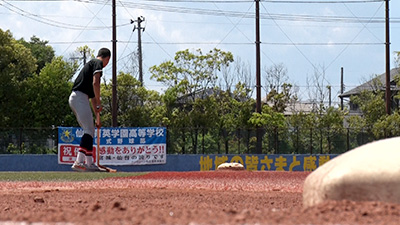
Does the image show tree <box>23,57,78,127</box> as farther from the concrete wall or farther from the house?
the house

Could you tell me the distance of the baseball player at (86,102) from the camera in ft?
37.2

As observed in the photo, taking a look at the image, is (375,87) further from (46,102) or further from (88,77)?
(88,77)

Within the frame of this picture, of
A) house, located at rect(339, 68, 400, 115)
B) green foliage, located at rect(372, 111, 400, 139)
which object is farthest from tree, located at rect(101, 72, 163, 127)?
house, located at rect(339, 68, 400, 115)

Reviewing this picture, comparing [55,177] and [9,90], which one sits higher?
[9,90]

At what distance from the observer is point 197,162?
109ft

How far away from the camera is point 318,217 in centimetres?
495

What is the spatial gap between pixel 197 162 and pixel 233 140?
2521 mm

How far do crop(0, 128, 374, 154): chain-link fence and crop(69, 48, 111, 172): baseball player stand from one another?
22837 mm

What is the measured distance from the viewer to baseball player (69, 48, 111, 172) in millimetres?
11336

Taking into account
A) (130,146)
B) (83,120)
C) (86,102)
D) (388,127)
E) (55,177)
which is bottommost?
(55,177)

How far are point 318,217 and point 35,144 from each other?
3056 cm

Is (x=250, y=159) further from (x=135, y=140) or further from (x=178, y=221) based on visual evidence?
(x=178, y=221)

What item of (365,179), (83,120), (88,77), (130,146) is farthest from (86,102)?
(130,146)

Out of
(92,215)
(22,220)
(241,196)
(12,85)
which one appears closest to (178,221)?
(92,215)
